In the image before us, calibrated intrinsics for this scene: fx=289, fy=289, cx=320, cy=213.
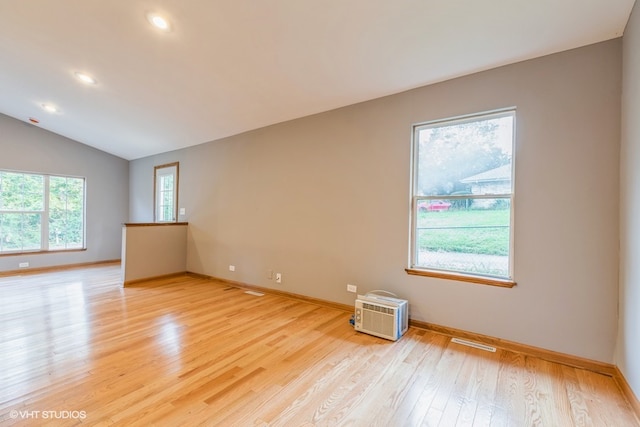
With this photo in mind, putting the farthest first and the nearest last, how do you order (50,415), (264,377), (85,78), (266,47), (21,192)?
(21,192) < (85,78) < (266,47) < (264,377) < (50,415)

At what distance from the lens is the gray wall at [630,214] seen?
1829 millimetres

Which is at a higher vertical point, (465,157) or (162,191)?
(465,157)

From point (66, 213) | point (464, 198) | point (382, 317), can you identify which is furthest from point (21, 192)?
point (464, 198)

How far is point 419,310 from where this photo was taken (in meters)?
2.98

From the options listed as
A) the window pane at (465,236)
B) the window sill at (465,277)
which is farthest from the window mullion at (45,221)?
the window pane at (465,236)

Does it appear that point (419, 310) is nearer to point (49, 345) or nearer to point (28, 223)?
point (49, 345)

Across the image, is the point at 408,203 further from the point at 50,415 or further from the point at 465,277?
the point at 50,415

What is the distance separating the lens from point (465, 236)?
2.80 metres

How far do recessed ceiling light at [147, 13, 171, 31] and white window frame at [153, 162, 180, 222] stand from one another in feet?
11.3

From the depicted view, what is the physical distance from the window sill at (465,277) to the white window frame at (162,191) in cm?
472

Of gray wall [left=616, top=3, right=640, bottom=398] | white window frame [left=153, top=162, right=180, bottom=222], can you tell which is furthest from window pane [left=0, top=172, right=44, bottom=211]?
gray wall [left=616, top=3, right=640, bottom=398]

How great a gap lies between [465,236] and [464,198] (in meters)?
0.37

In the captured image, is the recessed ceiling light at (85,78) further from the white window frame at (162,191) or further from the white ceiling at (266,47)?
the white window frame at (162,191)

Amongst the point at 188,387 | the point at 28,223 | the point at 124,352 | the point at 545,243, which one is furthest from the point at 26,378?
the point at 28,223
